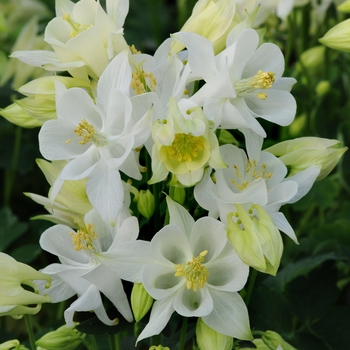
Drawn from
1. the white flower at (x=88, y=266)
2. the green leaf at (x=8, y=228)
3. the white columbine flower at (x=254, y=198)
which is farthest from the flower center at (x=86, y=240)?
the green leaf at (x=8, y=228)

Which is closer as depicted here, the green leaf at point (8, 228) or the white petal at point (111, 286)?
the white petal at point (111, 286)

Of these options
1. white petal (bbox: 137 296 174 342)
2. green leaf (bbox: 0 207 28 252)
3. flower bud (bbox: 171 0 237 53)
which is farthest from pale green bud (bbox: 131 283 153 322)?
green leaf (bbox: 0 207 28 252)

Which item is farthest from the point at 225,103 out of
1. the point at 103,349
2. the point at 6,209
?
the point at 6,209

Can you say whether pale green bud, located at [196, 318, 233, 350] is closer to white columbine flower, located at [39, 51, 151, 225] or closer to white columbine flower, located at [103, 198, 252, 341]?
→ white columbine flower, located at [103, 198, 252, 341]

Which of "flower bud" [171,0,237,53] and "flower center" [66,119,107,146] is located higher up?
"flower bud" [171,0,237,53]

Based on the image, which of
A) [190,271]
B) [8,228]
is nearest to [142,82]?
[190,271]

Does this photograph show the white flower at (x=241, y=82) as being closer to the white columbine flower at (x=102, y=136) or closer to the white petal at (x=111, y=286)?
the white columbine flower at (x=102, y=136)
